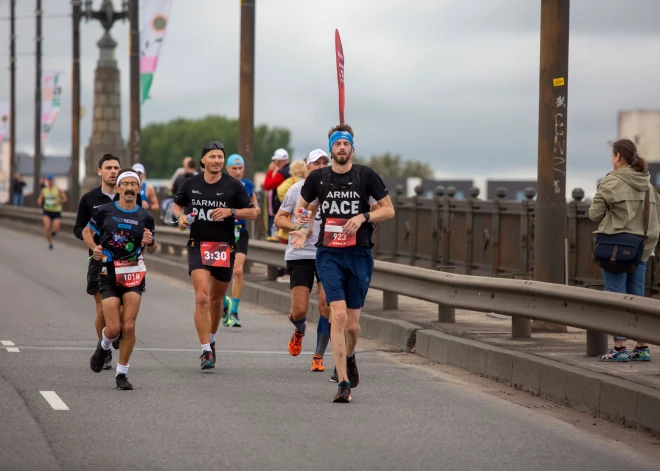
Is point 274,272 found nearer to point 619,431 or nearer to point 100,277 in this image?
point 100,277

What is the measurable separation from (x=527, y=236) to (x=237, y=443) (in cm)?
1139

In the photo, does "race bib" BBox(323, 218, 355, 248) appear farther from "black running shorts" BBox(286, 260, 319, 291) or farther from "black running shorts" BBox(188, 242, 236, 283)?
"black running shorts" BBox(188, 242, 236, 283)

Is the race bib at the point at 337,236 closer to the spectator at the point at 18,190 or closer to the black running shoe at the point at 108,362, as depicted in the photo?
the black running shoe at the point at 108,362

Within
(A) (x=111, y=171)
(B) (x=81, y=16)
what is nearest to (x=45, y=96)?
(B) (x=81, y=16)

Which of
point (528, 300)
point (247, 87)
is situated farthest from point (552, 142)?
point (247, 87)

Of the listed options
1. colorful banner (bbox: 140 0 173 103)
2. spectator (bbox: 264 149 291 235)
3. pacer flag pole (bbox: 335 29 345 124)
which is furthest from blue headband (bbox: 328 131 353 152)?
colorful banner (bbox: 140 0 173 103)

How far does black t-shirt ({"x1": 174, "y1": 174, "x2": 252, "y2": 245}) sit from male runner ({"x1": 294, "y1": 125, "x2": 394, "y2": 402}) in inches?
64.9

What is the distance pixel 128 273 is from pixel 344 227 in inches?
68.8

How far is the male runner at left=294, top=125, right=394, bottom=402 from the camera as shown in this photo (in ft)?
31.8

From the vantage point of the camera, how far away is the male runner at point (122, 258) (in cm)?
1015

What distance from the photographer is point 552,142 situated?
1295 centimetres

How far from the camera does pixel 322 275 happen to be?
388 inches

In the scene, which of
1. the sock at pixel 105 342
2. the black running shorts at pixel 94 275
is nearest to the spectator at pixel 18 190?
the black running shorts at pixel 94 275

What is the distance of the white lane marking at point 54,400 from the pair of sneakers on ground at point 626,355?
4.17 metres
